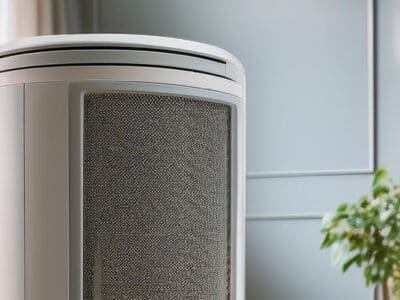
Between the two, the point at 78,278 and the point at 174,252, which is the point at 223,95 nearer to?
the point at 174,252

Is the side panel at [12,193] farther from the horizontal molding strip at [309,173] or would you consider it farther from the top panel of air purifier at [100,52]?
the horizontal molding strip at [309,173]

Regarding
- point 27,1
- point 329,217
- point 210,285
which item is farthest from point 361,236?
point 27,1

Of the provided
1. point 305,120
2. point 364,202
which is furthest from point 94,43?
point 305,120

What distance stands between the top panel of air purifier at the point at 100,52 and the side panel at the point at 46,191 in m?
0.05

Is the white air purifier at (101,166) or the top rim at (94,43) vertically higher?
the top rim at (94,43)

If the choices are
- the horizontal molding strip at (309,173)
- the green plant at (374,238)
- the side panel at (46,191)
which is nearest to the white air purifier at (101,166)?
the side panel at (46,191)

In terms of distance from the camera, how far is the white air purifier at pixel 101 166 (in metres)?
1.10

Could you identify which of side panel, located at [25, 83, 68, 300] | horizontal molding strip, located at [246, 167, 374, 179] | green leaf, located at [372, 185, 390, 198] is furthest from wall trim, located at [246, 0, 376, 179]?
side panel, located at [25, 83, 68, 300]

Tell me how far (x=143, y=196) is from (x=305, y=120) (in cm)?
91

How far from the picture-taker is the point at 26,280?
1.12 metres

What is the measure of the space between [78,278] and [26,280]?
0.09 metres

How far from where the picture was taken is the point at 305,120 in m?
1.94

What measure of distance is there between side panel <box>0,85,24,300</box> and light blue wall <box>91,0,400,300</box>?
963 mm

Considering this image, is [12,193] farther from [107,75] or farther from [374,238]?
[374,238]
